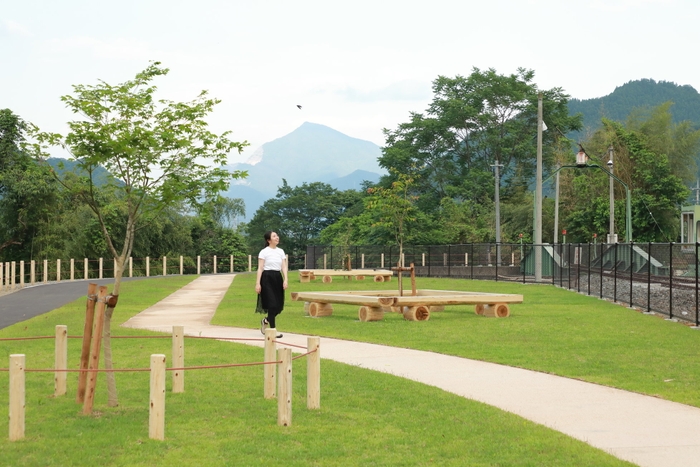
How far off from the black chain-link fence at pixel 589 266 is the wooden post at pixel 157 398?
46.4ft

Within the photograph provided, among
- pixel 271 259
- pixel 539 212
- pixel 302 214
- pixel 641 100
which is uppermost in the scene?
pixel 641 100

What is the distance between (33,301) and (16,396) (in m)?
23.4

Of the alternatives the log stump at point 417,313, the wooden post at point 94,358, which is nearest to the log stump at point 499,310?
the log stump at point 417,313

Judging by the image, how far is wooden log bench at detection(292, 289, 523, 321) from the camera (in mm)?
20547

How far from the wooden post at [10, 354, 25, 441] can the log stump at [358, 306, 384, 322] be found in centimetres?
1277

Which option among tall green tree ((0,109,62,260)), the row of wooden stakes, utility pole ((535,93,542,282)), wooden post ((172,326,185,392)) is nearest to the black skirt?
wooden post ((172,326,185,392))

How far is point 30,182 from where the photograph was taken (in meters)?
56.2

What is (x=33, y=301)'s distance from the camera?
99.2ft

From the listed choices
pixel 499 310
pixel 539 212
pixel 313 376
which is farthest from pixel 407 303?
pixel 539 212

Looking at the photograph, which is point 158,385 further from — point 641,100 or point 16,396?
point 641,100

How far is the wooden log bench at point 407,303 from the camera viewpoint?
20547mm

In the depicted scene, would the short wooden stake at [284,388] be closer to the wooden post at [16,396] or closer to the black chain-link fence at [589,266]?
the wooden post at [16,396]

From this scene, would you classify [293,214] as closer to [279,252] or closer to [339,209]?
[339,209]

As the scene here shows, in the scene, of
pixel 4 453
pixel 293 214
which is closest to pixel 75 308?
pixel 4 453
